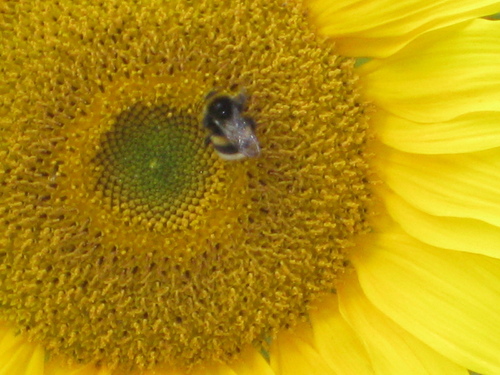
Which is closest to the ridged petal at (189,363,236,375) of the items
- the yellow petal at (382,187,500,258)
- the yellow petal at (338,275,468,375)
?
the yellow petal at (338,275,468,375)

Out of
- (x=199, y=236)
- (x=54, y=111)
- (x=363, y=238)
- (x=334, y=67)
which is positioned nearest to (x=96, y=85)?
(x=54, y=111)

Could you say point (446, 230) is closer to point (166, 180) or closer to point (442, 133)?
point (442, 133)

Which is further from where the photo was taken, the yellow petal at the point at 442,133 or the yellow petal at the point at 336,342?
the yellow petal at the point at 336,342

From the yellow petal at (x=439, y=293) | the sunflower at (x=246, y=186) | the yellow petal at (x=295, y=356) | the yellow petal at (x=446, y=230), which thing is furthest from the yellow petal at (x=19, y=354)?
the yellow petal at (x=446, y=230)

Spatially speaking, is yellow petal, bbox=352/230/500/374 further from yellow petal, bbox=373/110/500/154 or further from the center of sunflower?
yellow petal, bbox=373/110/500/154

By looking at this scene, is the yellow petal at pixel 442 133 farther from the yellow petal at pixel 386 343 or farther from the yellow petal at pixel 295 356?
the yellow petal at pixel 295 356
